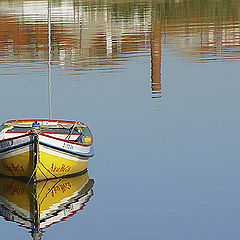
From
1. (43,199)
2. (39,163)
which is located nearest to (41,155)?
(39,163)

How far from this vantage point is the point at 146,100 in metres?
31.4

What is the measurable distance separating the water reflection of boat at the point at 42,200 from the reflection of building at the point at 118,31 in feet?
40.8

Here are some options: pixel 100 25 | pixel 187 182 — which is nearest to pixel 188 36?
pixel 100 25

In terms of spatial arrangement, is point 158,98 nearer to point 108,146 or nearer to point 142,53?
point 108,146

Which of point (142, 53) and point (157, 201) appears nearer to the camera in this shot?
point (157, 201)

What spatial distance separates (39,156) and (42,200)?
161 cm

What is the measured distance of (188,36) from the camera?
52469 millimetres

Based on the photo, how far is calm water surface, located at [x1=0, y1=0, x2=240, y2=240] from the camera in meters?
17.5

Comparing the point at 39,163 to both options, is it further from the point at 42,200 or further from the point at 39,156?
the point at 42,200

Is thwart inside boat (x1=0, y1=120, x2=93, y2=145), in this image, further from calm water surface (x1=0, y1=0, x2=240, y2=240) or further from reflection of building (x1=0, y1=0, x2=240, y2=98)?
reflection of building (x1=0, y1=0, x2=240, y2=98)

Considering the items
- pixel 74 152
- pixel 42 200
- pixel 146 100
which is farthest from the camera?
pixel 146 100

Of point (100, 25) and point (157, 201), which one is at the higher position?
point (100, 25)

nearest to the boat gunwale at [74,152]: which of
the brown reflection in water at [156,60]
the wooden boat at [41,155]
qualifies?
the wooden boat at [41,155]

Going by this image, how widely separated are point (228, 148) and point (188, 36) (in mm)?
30167
